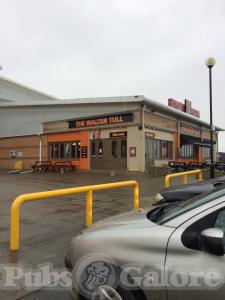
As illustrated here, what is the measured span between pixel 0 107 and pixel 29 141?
7.25 meters

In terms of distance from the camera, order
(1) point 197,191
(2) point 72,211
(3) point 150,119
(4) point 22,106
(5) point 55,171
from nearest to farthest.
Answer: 1. (1) point 197,191
2. (2) point 72,211
3. (3) point 150,119
4. (5) point 55,171
5. (4) point 22,106

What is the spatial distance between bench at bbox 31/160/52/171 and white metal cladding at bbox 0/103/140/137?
4.33m

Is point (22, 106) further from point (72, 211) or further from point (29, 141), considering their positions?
point (72, 211)

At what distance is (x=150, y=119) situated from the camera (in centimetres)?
2578

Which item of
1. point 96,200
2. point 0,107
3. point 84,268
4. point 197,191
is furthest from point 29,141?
point 84,268

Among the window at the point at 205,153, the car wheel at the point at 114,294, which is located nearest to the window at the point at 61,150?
the window at the point at 205,153

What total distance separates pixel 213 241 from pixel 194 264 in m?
0.25

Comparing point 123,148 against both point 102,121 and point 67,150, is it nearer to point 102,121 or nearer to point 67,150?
point 102,121

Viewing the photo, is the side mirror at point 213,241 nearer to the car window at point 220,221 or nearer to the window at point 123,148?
the car window at point 220,221

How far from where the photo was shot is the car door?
2438mm

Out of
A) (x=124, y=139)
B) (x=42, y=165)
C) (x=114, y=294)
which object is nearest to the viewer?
(x=114, y=294)

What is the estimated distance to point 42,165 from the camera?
28.6 metres

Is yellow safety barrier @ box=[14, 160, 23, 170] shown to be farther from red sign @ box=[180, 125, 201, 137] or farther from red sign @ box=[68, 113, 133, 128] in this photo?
red sign @ box=[180, 125, 201, 137]

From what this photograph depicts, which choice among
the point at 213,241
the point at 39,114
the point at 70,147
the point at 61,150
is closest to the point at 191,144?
the point at 70,147
